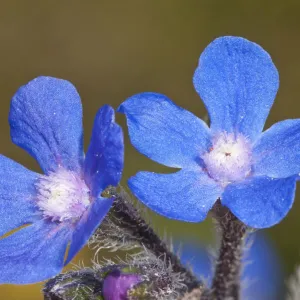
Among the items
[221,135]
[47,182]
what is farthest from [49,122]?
[221,135]

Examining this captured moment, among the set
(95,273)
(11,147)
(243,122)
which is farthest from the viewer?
(11,147)

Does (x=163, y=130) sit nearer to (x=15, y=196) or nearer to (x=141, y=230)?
(x=141, y=230)

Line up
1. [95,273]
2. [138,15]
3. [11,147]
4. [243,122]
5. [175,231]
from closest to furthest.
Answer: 1. [95,273]
2. [243,122]
3. [175,231]
4. [11,147]
5. [138,15]

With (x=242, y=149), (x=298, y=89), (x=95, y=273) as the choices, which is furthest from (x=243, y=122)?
(x=298, y=89)

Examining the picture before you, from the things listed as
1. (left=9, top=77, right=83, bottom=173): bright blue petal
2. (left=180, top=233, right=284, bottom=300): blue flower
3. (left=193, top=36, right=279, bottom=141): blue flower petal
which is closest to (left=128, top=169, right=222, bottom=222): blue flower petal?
(left=193, top=36, right=279, bottom=141): blue flower petal

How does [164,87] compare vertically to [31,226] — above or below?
below

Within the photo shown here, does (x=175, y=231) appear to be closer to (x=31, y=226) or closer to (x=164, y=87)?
(x=164, y=87)
